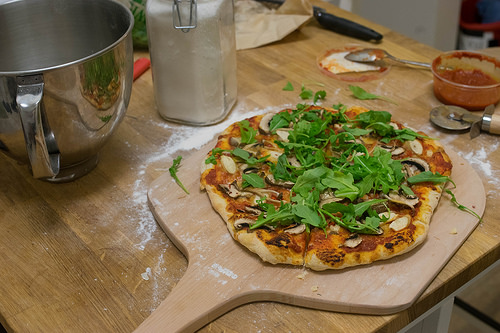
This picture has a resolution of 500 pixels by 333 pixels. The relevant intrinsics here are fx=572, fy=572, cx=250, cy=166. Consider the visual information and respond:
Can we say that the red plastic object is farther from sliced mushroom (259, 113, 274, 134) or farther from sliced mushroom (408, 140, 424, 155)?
sliced mushroom (408, 140, 424, 155)

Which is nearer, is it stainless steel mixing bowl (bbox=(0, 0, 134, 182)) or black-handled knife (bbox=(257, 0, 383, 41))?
stainless steel mixing bowl (bbox=(0, 0, 134, 182))

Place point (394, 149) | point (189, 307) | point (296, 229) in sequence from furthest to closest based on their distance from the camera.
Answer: point (394, 149) → point (296, 229) → point (189, 307)

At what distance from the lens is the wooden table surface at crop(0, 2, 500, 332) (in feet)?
3.13

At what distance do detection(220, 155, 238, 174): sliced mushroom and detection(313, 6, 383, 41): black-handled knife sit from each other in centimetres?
80

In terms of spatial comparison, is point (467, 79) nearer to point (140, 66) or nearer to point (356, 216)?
point (356, 216)

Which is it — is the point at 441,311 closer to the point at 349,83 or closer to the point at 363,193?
the point at 363,193

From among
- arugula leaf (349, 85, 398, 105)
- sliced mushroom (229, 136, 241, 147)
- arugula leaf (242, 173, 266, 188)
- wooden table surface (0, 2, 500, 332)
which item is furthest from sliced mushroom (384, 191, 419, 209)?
arugula leaf (349, 85, 398, 105)

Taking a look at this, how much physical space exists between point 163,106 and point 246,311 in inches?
25.9

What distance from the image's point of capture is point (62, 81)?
3.40 ft

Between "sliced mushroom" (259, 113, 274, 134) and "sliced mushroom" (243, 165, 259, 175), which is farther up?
"sliced mushroom" (259, 113, 274, 134)

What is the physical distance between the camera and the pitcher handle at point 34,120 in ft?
3.20

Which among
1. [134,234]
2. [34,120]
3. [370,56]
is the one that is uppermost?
[34,120]

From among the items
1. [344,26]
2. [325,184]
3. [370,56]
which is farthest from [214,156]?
[344,26]

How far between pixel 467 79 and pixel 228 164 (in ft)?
2.33
